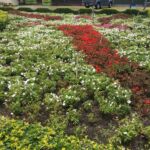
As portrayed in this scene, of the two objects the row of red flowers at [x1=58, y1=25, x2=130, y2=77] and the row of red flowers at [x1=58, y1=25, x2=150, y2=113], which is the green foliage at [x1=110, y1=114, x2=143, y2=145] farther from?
the row of red flowers at [x1=58, y1=25, x2=130, y2=77]

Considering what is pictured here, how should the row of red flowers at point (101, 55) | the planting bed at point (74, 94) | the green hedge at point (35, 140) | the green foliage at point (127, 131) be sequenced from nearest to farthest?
the green hedge at point (35, 140)
the planting bed at point (74, 94)
the green foliage at point (127, 131)
the row of red flowers at point (101, 55)

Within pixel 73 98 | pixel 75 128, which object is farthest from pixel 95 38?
Answer: pixel 75 128

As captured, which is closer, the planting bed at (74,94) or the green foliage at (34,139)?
the green foliage at (34,139)

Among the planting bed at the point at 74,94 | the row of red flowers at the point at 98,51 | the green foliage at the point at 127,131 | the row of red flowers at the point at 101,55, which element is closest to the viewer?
the planting bed at the point at 74,94

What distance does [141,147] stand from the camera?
10172 mm

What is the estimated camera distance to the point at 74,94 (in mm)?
12633

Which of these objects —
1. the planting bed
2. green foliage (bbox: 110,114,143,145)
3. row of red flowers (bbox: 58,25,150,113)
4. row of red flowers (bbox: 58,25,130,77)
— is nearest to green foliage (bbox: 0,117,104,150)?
the planting bed

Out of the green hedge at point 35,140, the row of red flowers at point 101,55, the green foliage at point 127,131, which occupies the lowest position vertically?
the green foliage at point 127,131

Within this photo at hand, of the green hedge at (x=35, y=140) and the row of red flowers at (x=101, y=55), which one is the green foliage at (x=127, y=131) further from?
the row of red flowers at (x=101, y=55)

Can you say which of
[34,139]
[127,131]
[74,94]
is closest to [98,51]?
[74,94]

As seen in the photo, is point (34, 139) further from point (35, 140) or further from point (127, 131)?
point (127, 131)

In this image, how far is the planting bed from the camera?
384 inches

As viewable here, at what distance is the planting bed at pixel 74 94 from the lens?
9.76 m

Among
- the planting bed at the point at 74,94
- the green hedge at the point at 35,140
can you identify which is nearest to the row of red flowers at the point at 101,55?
the planting bed at the point at 74,94
